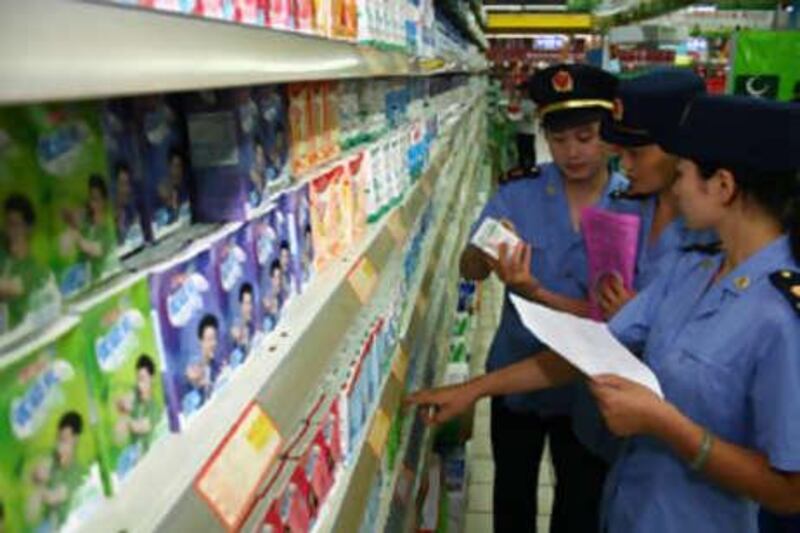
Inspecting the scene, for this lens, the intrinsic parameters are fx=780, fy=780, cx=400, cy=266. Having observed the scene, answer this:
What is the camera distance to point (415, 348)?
2.75m

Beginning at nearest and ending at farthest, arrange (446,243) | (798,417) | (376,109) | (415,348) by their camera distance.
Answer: (798,417) → (376,109) → (415,348) → (446,243)

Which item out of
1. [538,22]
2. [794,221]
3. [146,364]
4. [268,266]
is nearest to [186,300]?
[146,364]

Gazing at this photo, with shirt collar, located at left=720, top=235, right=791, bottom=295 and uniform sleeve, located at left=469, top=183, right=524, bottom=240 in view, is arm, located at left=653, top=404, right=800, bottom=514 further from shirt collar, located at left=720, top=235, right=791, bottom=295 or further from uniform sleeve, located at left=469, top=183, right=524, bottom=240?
uniform sleeve, located at left=469, top=183, right=524, bottom=240

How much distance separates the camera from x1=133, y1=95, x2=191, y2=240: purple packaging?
3.19 feet

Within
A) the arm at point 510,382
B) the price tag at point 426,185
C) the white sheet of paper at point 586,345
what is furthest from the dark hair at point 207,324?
the price tag at point 426,185

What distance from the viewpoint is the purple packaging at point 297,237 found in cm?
132

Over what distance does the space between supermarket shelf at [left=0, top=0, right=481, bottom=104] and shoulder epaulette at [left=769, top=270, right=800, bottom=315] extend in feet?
3.22

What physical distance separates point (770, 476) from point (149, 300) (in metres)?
1.18

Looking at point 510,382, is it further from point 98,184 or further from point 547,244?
point 98,184

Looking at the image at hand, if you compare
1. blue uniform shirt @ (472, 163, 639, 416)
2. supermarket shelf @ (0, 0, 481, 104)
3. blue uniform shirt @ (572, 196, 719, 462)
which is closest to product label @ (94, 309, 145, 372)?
supermarket shelf @ (0, 0, 481, 104)

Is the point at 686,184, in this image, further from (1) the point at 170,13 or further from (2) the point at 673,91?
(1) the point at 170,13

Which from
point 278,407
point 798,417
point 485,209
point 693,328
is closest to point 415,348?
point 485,209

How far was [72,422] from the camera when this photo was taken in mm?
697

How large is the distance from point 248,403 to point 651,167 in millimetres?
1462
